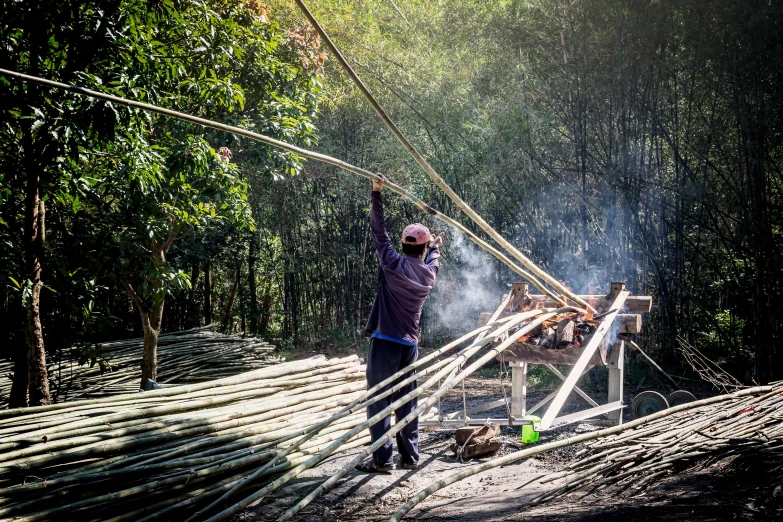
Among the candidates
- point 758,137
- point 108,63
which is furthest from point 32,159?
point 758,137

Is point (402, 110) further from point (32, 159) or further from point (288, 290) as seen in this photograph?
point (32, 159)

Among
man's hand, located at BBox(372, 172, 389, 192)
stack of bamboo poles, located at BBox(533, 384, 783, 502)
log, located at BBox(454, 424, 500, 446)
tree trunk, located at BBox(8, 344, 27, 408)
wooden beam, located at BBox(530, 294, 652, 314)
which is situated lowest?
log, located at BBox(454, 424, 500, 446)

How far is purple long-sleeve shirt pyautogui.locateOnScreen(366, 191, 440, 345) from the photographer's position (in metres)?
4.23

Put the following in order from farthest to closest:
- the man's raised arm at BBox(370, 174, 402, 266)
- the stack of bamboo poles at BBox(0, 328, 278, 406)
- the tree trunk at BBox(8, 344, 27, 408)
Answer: the stack of bamboo poles at BBox(0, 328, 278, 406) < the tree trunk at BBox(8, 344, 27, 408) < the man's raised arm at BBox(370, 174, 402, 266)

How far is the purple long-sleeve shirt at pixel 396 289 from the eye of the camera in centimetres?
423

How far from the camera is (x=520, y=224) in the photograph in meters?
8.77

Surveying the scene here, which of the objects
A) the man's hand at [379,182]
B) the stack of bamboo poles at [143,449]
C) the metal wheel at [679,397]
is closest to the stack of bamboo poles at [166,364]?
the stack of bamboo poles at [143,449]

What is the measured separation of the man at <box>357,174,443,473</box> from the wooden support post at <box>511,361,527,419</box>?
0.99 m

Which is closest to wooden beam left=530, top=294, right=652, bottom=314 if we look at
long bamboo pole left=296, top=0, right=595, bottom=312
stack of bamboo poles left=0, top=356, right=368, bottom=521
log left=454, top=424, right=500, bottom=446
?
long bamboo pole left=296, top=0, right=595, bottom=312

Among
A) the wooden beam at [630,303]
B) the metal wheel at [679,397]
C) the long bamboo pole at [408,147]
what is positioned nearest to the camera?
the long bamboo pole at [408,147]

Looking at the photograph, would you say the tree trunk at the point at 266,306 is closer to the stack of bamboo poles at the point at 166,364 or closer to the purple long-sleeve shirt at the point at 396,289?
the stack of bamboo poles at the point at 166,364

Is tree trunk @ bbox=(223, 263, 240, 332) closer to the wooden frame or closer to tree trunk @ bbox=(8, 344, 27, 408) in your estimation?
tree trunk @ bbox=(8, 344, 27, 408)

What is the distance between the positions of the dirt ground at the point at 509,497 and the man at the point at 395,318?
15cm

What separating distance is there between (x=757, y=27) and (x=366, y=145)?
5.54m
